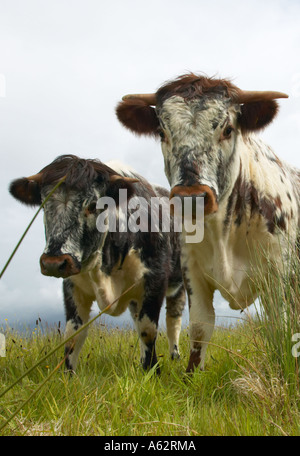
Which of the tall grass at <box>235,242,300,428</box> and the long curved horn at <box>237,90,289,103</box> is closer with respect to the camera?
the tall grass at <box>235,242,300,428</box>

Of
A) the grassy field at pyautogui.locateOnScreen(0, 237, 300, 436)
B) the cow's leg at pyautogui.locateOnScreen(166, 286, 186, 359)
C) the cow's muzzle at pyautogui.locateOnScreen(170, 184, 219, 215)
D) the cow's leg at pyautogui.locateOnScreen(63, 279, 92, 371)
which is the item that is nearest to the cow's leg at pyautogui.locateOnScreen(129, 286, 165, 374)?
the cow's leg at pyautogui.locateOnScreen(63, 279, 92, 371)

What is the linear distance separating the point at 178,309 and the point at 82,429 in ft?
15.7

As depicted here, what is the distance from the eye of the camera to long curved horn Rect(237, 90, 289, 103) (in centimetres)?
531

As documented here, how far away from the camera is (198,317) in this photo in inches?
217

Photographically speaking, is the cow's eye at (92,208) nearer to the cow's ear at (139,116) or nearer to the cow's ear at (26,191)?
the cow's ear at (26,191)

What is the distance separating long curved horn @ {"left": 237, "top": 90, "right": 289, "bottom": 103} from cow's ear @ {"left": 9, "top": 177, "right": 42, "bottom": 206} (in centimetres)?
236

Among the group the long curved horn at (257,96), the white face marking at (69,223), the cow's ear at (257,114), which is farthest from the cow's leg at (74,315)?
the long curved horn at (257,96)

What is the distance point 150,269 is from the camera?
6.36m

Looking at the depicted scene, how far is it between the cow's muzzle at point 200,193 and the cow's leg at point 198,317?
125cm

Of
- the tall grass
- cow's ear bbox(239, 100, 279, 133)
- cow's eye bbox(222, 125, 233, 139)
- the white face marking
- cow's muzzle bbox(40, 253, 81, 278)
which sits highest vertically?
cow's ear bbox(239, 100, 279, 133)

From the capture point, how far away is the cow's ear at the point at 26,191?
589 cm

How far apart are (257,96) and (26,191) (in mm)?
2675

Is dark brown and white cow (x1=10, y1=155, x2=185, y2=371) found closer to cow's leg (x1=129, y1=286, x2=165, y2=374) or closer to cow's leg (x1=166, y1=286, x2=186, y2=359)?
cow's leg (x1=129, y1=286, x2=165, y2=374)
